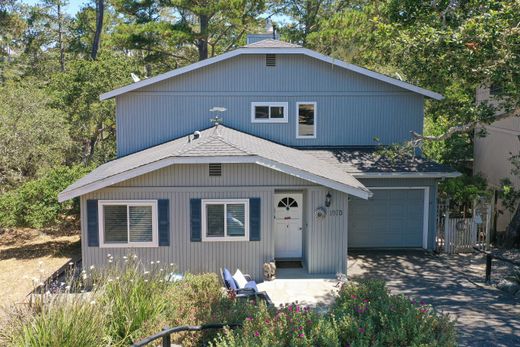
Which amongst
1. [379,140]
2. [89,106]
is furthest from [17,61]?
[379,140]

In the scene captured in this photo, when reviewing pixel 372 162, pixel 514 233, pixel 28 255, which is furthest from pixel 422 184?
pixel 28 255

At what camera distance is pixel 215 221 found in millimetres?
13625

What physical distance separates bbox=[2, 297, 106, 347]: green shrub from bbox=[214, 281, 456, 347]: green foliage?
1710mm

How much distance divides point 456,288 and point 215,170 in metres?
6.89

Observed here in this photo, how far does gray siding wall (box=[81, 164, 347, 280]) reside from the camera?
13.4 meters

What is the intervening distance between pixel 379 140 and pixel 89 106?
1311cm

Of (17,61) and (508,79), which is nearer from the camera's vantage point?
(508,79)

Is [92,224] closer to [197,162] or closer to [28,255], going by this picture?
[197,162]

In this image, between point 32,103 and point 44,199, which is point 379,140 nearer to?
point 44,199

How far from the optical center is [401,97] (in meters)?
17.7

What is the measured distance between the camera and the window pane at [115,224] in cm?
1338

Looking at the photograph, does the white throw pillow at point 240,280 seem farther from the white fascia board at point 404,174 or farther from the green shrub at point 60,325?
the white fascia board at point 404,174

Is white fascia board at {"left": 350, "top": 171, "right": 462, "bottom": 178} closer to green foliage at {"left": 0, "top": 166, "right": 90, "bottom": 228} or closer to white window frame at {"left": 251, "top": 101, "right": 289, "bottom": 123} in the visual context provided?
white window frame at {"left": 251, "top": 101, "right": 289, "bottom": 123}

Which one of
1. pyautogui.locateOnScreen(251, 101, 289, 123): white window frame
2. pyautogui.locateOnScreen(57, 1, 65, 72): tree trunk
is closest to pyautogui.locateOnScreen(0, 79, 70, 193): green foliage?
pyautogui.locateOnScreen(251, 101, 289, 123): white window frame
